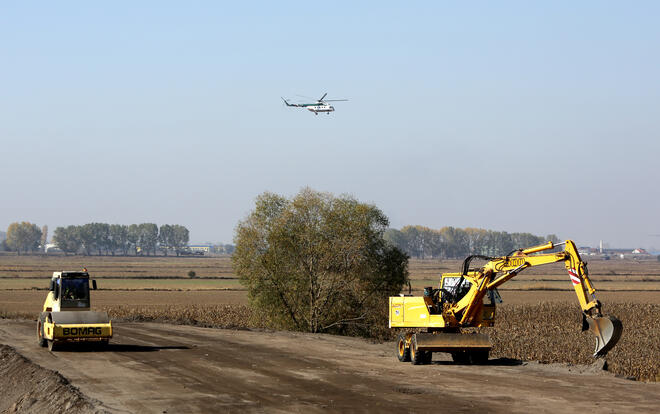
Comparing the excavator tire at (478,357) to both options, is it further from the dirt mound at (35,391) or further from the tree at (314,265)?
the tree at (314,265)

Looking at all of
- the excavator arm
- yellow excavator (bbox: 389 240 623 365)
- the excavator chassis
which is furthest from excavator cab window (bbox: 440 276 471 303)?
the excavator chassis

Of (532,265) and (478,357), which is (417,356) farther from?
(532,265)

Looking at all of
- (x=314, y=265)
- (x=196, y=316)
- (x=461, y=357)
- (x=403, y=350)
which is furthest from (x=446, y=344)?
(x=196, y=316)

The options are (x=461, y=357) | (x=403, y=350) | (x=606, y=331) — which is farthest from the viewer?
(x=403, y=350)

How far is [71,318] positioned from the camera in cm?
3472

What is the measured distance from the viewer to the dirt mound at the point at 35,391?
23562 mm

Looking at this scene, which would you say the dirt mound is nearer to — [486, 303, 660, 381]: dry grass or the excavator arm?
the excavator arm

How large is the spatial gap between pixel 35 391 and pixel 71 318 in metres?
8.12

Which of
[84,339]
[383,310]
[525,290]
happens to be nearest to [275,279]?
[383,310]

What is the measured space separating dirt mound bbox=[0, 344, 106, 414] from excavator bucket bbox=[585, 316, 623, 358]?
48.4 feet

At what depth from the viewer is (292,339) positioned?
43375mm

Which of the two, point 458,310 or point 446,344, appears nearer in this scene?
point 446,344

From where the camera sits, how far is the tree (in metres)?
52.3

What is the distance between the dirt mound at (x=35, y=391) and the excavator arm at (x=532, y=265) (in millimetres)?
14163
